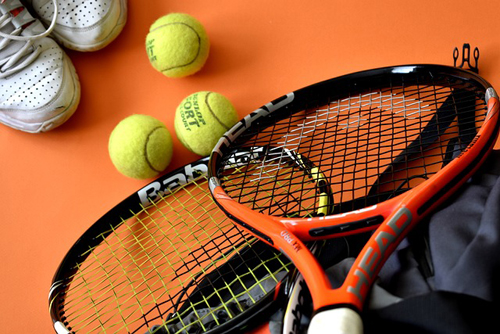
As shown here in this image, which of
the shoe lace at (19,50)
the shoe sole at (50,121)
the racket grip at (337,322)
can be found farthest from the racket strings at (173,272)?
the shoe lace at (19,50)

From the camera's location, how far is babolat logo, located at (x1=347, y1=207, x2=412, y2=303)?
2.34ft

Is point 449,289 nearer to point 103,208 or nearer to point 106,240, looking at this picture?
point 106,240

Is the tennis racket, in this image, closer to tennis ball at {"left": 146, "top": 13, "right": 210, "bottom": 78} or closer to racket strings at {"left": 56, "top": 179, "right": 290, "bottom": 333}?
racket strings at {"left": 56, "top": 179, "right": 290, "bottom": 333}

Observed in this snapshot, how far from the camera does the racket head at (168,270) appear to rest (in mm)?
947

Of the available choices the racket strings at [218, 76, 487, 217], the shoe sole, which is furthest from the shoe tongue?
the racket strings at [218, 76, 487, 217]

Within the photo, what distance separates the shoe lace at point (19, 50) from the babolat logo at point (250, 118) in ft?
1.92

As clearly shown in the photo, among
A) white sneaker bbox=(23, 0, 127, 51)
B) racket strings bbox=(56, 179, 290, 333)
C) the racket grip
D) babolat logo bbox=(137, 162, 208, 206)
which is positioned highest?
white sneaker bbox=(23, 0, 127, 51)

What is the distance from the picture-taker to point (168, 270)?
1106 millimetres

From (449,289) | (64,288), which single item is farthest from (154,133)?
(449,289)

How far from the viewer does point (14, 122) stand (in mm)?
1407

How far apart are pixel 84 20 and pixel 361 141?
2.62ft

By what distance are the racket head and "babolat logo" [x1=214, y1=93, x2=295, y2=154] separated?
14 centimetres

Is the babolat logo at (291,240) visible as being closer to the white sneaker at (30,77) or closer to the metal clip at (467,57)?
the metal clip at (467,57)

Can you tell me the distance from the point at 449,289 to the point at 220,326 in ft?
1.19
